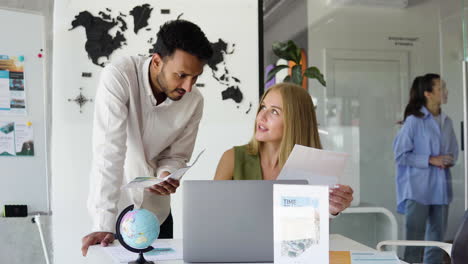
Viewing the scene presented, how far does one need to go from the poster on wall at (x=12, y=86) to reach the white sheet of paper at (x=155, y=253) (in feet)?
6.37

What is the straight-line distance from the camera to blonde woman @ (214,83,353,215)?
2.28 metres

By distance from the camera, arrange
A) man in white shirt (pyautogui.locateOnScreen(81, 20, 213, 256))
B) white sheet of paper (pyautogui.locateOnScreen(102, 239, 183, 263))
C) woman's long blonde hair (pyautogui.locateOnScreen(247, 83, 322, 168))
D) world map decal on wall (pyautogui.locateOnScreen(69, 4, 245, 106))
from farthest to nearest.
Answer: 1. world map decal on wall (pyautogui.locateOnScreen(69, 4, 245, 106))
2. woman's long blonde hair (pyautogui.locateOnScreen(247, 83, 322, 168))
3. man in white shirt (pyautogui.locateOnScreen(81, 20, 213, 256))
4. white sheet of paper (pyautogui.locateOnScreen(102, 239, 183, 263))

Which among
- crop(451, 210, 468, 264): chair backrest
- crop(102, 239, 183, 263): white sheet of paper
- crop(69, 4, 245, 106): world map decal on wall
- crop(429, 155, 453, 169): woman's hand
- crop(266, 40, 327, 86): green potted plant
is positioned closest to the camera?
crop(451, 210, 468, 264): chair backrest

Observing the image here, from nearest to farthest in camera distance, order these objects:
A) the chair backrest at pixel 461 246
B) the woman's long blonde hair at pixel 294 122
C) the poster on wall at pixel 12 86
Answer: the chair backrest at pixel 461 246, the woman's long blonde hair at pixel 294 122, the poster on wall at pixel 12 86

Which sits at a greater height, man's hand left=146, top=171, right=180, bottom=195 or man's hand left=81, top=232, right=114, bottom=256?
man's hand left=146, top=171, right=180, bottom=195

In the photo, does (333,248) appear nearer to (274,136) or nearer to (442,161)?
(274,136)

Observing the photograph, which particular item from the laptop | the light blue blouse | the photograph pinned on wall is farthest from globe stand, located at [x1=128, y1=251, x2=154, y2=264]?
the light blue blouse

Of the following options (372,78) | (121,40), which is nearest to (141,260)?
(121,40)

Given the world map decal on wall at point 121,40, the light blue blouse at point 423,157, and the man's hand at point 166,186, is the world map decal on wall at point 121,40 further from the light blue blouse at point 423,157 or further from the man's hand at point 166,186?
the man's hand at point 166,186

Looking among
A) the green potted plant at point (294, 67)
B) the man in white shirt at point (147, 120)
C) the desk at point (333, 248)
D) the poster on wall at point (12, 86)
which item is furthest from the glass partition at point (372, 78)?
the desk at point (333, 248)

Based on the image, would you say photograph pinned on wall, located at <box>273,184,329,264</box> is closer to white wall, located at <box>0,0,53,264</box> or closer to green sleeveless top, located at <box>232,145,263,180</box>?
green sleeveless top, located at <box>232,145,263,180</box>

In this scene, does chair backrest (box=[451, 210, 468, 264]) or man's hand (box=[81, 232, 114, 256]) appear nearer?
chair backrest (box=[451, 210, 468, 264])

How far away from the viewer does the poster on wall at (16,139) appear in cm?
344

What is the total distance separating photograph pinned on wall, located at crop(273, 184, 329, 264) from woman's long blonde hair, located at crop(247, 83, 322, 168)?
86 centimetres
